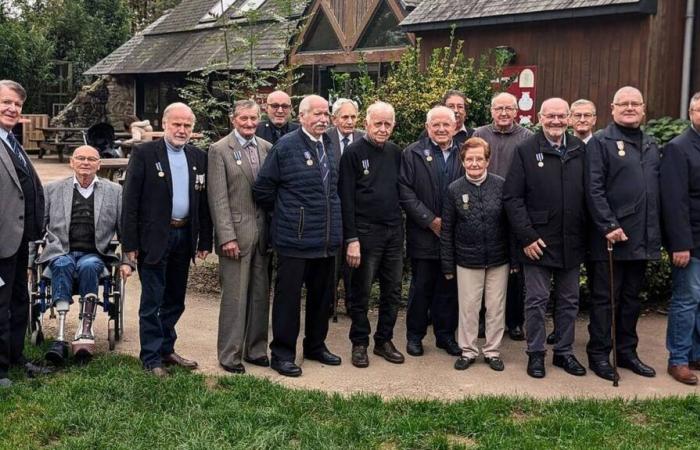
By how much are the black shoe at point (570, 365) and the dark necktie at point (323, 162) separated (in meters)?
2.20

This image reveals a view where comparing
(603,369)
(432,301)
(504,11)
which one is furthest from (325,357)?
(504,11)

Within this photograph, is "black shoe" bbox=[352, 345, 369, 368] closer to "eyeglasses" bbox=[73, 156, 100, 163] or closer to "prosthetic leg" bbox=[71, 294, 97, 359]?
"prosthetic leg" bbox=[71, 294, 97, 359]

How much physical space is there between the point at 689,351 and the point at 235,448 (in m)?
3.64

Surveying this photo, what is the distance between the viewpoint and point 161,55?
25.2 m

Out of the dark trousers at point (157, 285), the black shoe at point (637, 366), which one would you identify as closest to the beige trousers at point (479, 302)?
the black shoe at point (637, 366)

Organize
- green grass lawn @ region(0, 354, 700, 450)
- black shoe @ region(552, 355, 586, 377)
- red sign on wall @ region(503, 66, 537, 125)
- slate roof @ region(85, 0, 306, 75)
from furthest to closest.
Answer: slate roof @ region(85, 0, 306, 75) → red sign on wall @ region(503, 66, 537, 125) → black shoe @ region(552, 355, 586, 377) → green grass lawn @ region(0, 354, 700, 450)

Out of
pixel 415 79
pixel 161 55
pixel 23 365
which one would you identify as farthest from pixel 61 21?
pixel 23 365

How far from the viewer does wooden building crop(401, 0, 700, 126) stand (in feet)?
37.1

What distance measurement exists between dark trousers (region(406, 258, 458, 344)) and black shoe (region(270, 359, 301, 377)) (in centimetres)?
112

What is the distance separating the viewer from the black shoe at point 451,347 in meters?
6.70

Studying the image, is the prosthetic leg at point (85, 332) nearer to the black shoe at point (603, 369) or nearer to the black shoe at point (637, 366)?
the black shoe at point (603, 369)

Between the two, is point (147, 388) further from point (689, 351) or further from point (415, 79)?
point (415, 79)

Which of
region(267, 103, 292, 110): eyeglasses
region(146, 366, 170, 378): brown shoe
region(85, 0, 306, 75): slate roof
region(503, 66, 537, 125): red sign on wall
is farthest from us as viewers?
region(85, 0, 306, 75): slate roof

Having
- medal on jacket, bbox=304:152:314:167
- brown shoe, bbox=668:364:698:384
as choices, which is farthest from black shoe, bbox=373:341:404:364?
brown shoe, bbox=668:364:698:384
